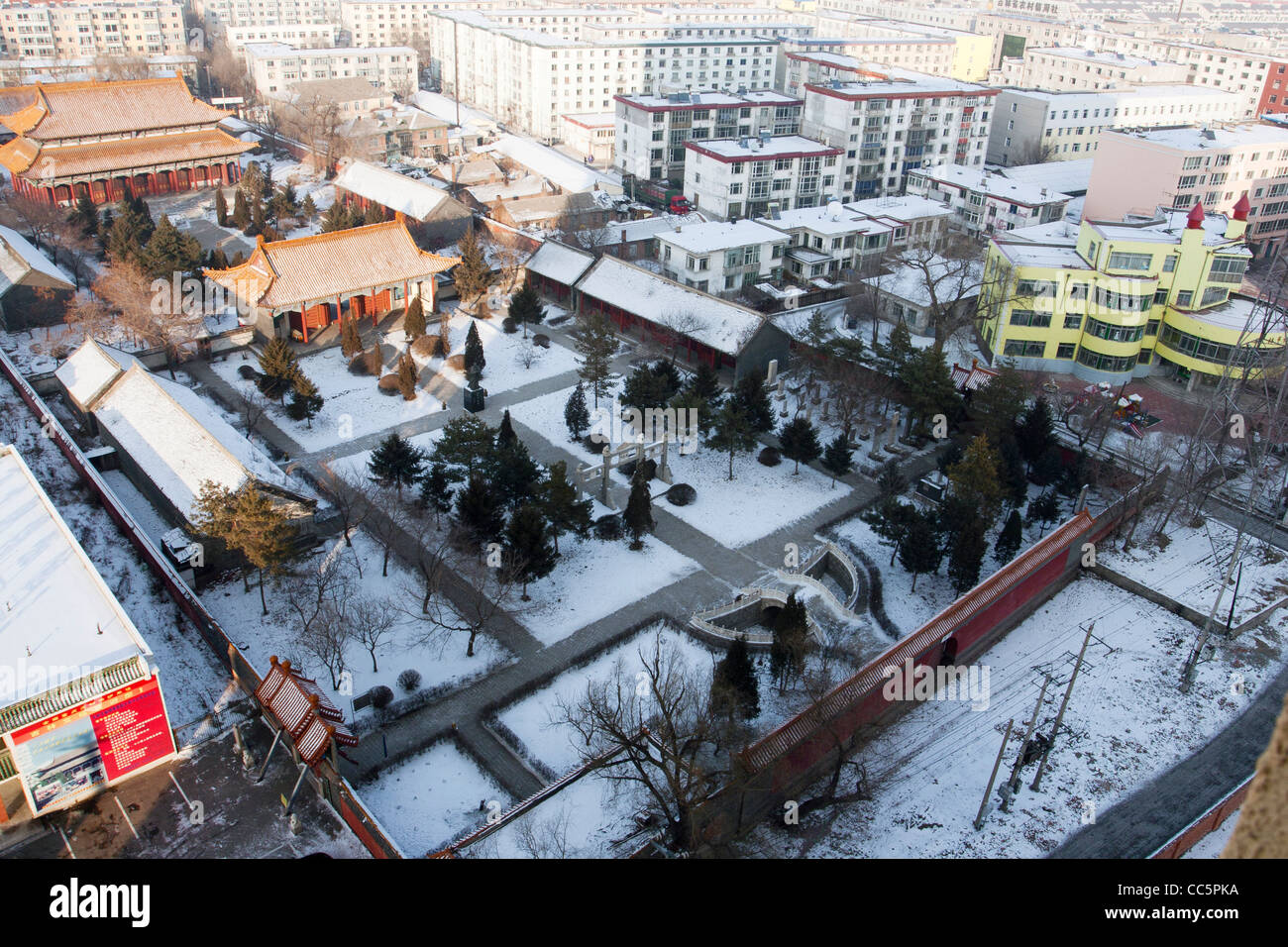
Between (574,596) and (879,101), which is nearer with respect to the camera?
(574,596)

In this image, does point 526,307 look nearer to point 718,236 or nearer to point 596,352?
point 596,352

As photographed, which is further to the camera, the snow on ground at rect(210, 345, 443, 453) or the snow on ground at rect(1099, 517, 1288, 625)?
the snow on ground at rect(210, 345, 443, 453)

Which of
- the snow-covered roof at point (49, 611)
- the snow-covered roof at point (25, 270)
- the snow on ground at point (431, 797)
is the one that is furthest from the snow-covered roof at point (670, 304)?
the snow-covered roof at point (49, 611)

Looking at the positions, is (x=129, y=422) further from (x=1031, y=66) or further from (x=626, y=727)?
(x=1031, y=66)

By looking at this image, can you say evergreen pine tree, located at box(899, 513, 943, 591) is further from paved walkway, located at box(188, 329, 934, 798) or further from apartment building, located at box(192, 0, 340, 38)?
apartment building, located at box(192, 0, 340, 38)

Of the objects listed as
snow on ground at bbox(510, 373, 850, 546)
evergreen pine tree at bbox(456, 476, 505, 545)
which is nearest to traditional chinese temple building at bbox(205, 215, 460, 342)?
snow on ground at bbox(510, 373, 850, 546)

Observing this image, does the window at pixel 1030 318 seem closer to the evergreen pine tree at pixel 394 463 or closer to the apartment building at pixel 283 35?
the evergreen pine tree at pixel 394 463
